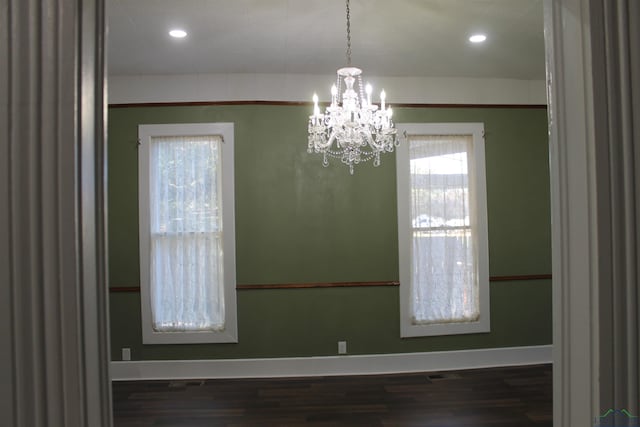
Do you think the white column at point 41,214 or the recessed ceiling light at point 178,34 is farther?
the recessed ceiling light at point 178,34

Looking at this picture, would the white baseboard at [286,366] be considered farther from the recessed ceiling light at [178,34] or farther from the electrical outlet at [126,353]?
the recessed ceiling light at [178,34]

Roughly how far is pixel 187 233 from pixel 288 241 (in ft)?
3.20

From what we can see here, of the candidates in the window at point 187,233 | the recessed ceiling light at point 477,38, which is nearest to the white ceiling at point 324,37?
the recessed ceiling light at point 477,38

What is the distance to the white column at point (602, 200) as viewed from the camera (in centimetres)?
68

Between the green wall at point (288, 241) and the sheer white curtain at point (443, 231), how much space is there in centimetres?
25

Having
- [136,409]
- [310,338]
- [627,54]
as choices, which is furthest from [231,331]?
[627,54]

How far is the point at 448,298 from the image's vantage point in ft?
14.4

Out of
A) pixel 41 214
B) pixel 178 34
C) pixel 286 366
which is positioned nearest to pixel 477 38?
pixel 178 34

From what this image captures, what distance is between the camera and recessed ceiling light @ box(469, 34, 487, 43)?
3.42 m

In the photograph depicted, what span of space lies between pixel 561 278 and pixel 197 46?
3448 millimetres

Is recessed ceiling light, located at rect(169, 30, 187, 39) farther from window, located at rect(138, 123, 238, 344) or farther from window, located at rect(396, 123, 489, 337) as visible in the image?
window, located at rect(396, 123, 489, 337)

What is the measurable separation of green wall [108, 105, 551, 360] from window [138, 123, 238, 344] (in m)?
0.09

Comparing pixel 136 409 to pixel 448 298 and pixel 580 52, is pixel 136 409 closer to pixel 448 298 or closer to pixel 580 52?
pixel 448 298

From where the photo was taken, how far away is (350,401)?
3.54 metres
